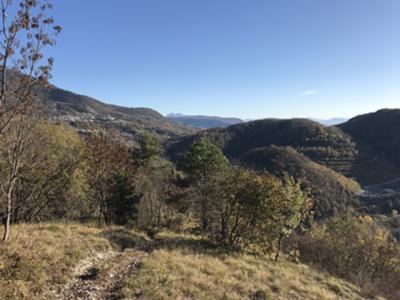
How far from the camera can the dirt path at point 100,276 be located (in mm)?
8043

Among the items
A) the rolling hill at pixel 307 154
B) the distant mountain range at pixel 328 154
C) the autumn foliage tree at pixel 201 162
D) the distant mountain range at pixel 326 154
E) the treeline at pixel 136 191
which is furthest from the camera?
the distant mountain range at pixel 328 154

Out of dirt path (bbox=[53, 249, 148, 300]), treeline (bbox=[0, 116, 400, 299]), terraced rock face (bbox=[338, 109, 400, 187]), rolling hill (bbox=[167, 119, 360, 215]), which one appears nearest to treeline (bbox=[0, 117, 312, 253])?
treeline (bbox=[0, 116, 400, 299])

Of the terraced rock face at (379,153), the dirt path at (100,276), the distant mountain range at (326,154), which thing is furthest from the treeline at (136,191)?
the terraced rock face at (379,153)

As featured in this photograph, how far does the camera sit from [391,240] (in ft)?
111

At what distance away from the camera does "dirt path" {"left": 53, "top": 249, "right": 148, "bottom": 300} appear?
804cm

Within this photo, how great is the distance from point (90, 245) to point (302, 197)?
35.6 ft

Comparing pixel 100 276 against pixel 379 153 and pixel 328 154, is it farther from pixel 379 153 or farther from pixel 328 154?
pixel 379 153

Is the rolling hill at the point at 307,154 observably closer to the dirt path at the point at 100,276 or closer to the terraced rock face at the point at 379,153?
the terraced rock face at the point at 379,153

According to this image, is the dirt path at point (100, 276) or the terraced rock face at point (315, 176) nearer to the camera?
the dirt path at point (100, 276)

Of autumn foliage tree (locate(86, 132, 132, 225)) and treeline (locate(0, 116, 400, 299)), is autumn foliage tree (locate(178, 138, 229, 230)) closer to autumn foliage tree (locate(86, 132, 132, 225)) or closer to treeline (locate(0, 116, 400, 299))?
treeline (locate(0, 116, 400, 299))

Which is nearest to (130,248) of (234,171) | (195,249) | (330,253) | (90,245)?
(90,245)

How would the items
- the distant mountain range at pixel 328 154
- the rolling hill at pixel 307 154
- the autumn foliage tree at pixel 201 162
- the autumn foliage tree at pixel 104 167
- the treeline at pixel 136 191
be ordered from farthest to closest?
1. the distant mountain range at pixel 328 154
2. the rolling hill at pixel 307 154
3. the autumn foliage tree at pixel 201 162
4. the autumn foliage tree at pixel 104 167
5. the treeline at pixel 136 191

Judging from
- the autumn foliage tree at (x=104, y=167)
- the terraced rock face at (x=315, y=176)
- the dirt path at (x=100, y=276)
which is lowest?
the terraced rock face at (x=315, y=176)

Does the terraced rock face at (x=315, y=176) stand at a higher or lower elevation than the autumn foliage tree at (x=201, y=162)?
lower
